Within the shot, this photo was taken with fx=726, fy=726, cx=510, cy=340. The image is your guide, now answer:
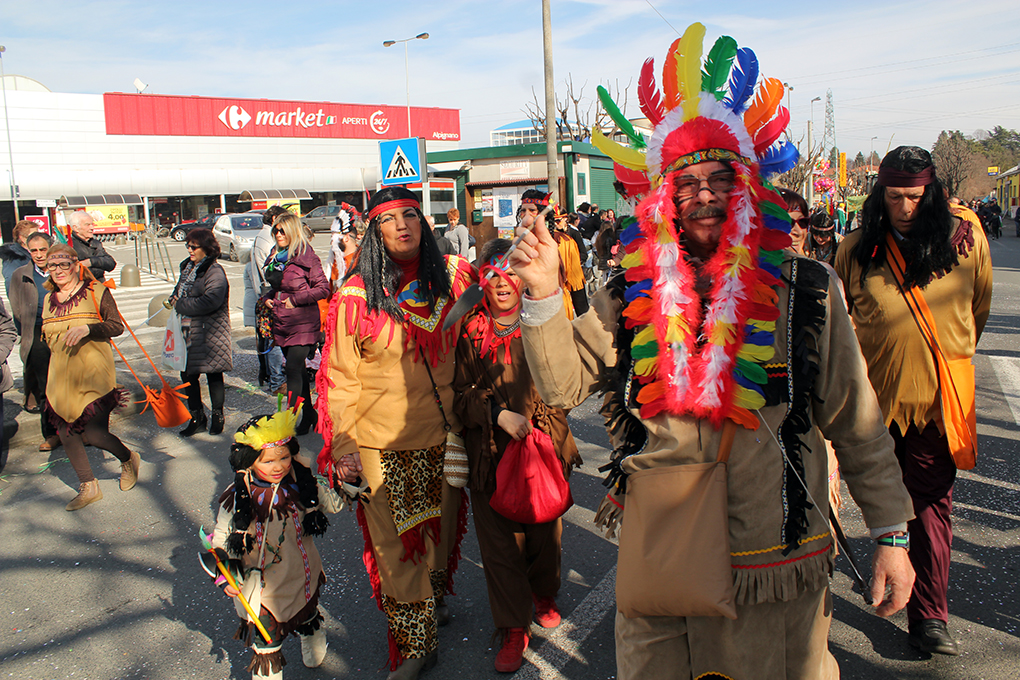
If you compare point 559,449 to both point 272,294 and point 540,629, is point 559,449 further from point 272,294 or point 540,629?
point 272,294

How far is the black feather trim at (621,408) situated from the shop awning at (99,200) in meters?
44.3

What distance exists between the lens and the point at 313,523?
10.3 feet

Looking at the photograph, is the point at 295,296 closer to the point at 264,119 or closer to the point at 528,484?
the point at 528,484

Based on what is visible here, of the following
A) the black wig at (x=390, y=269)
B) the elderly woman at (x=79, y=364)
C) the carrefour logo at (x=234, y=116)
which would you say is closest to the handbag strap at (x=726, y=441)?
the black wig at (x=390, y=269)

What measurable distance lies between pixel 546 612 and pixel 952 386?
2.04 meters

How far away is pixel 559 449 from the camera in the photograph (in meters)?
3.26

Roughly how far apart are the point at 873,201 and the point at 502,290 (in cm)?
170

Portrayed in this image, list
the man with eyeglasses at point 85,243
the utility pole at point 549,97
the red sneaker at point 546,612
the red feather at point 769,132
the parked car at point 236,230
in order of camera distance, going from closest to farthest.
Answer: the red feather at point 769,132 < the red sneaker at point 546,612 < the man with eyeglasses at point 85,243 < the utility pole at point 549,97 < the parked car at point 236,230

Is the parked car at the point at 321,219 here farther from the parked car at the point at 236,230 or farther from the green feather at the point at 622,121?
the green feather at the point at 622,121

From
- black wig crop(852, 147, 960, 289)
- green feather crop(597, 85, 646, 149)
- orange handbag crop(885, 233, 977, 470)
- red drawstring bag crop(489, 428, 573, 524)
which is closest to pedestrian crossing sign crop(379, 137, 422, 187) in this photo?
red drawstring bag crop(489, 428, 573, 524)

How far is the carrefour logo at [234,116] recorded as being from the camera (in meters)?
46.4

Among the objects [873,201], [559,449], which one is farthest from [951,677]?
[873,201]

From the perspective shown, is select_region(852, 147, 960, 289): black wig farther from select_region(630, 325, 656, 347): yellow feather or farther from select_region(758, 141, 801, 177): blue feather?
select_region(630, 325, 656, 347): yellow feather

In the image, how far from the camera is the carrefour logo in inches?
1828
